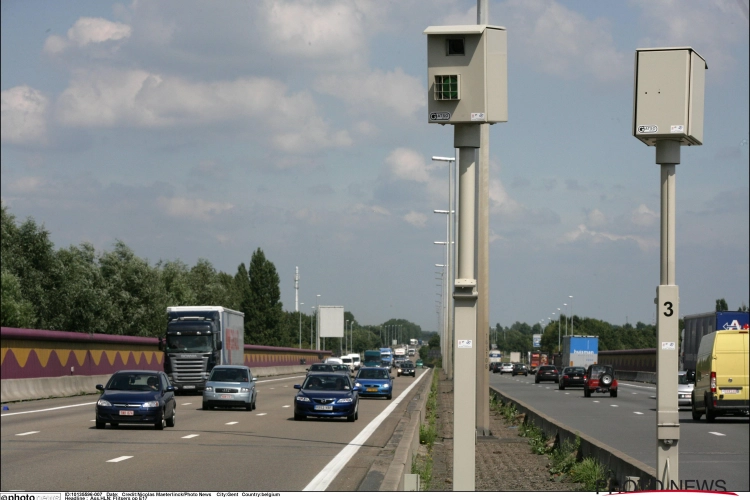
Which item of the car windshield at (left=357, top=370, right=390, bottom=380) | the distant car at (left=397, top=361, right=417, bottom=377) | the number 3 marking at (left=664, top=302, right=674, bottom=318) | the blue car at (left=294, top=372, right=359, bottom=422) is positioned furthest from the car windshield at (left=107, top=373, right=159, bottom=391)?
the distant car at (left=397, top=361, right=417, bottom=377)

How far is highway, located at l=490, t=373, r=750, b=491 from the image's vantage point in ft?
55.8

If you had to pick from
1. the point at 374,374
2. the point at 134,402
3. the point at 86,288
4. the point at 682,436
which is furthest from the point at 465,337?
the point at 86,288

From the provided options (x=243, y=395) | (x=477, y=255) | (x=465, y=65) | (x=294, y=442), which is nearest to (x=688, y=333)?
(x=243, y=395)

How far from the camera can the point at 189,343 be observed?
1870 inches

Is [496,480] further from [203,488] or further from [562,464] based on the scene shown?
[203,488]

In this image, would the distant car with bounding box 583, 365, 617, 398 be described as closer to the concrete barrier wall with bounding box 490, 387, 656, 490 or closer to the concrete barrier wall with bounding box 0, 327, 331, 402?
the concrete barrier wall with bounding box 0, 327, 331, 402

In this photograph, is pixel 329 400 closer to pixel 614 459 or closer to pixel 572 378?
pixel 614 459

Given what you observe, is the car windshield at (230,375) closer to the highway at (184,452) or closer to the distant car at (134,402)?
the highway at (184,452)

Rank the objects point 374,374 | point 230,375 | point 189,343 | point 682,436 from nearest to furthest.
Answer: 1. point 682,436
2. point 230,375
3. point 189,343
4. point 374,374

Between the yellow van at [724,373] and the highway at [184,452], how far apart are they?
9047mm

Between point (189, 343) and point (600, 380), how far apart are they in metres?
20.4

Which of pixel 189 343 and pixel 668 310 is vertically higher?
pixel 668 310

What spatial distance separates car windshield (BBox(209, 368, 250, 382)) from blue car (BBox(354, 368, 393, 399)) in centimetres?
1137

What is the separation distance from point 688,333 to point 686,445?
29590 millimetres
